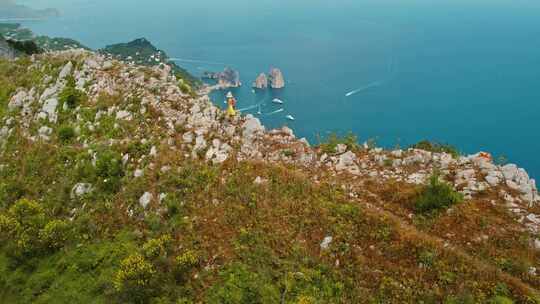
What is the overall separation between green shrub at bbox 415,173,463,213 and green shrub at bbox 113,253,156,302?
27.3 feet

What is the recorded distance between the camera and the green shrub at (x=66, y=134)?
16.3 metres

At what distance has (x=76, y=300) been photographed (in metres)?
10.4

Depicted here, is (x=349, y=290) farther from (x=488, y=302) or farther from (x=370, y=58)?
(x=370, y=58)

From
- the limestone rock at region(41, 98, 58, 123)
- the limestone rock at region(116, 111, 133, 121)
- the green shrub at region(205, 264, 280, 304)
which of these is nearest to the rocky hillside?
the green shrub at region(205, 264, 280, 304)

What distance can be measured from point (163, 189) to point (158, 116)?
477 centimetres

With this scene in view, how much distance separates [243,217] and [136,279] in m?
3.58

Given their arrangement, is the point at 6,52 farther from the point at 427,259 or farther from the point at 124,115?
the point at 427,259

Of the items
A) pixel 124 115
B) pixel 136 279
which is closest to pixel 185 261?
pixel 136 279

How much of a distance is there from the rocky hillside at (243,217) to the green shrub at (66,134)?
61 mm

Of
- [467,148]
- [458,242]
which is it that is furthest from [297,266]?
[467,148]

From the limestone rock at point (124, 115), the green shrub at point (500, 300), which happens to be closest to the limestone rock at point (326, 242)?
the green shrub at point (500, 300)

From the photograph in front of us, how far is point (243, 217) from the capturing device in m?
11.3

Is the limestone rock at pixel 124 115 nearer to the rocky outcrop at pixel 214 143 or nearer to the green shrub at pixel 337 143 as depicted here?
the rocky outcrop at pixel 214 143

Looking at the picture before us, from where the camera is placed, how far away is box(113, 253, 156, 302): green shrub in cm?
942
